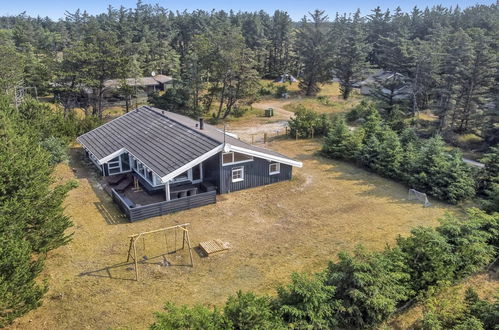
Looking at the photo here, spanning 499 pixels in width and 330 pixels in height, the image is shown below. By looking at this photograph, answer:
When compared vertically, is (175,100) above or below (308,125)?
above

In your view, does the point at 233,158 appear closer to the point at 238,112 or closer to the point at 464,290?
the point at 464,290

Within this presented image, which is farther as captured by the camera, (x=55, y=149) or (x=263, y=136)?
(x=263, y=136)

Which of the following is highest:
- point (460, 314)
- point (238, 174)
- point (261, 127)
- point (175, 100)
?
point (175, 100)

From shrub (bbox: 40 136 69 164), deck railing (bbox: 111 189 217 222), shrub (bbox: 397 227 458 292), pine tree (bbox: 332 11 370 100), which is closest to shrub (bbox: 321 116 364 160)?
deck railing (bbox: 111 189 217 222)

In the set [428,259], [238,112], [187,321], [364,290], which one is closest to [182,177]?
[364,290]

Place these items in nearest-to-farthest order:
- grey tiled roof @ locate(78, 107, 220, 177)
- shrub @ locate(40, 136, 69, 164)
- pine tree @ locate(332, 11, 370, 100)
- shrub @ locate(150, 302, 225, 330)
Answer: shrub @ locate(150, 302, 225, 330) → grey tiled roof @ locate(78, 107, 220, 177) → shrub @ locate(40, 136, 69, 164) → pine tree @ locate(332, 11, 370, 100)

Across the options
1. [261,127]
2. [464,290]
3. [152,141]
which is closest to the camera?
[464,290]

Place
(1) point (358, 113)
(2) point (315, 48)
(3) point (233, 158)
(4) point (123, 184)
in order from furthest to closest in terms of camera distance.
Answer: (2) point (315, 48) → (1) point (358, 113) → (4) point (123, 184) → (3) point (233, 158)

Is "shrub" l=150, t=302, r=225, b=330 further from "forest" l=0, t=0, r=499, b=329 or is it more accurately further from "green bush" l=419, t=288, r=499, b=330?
"green bush" l=419, t=288, r=499, b=330

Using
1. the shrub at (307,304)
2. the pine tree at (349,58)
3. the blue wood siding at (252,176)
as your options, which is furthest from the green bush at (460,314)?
the pine tree at (349,58)
